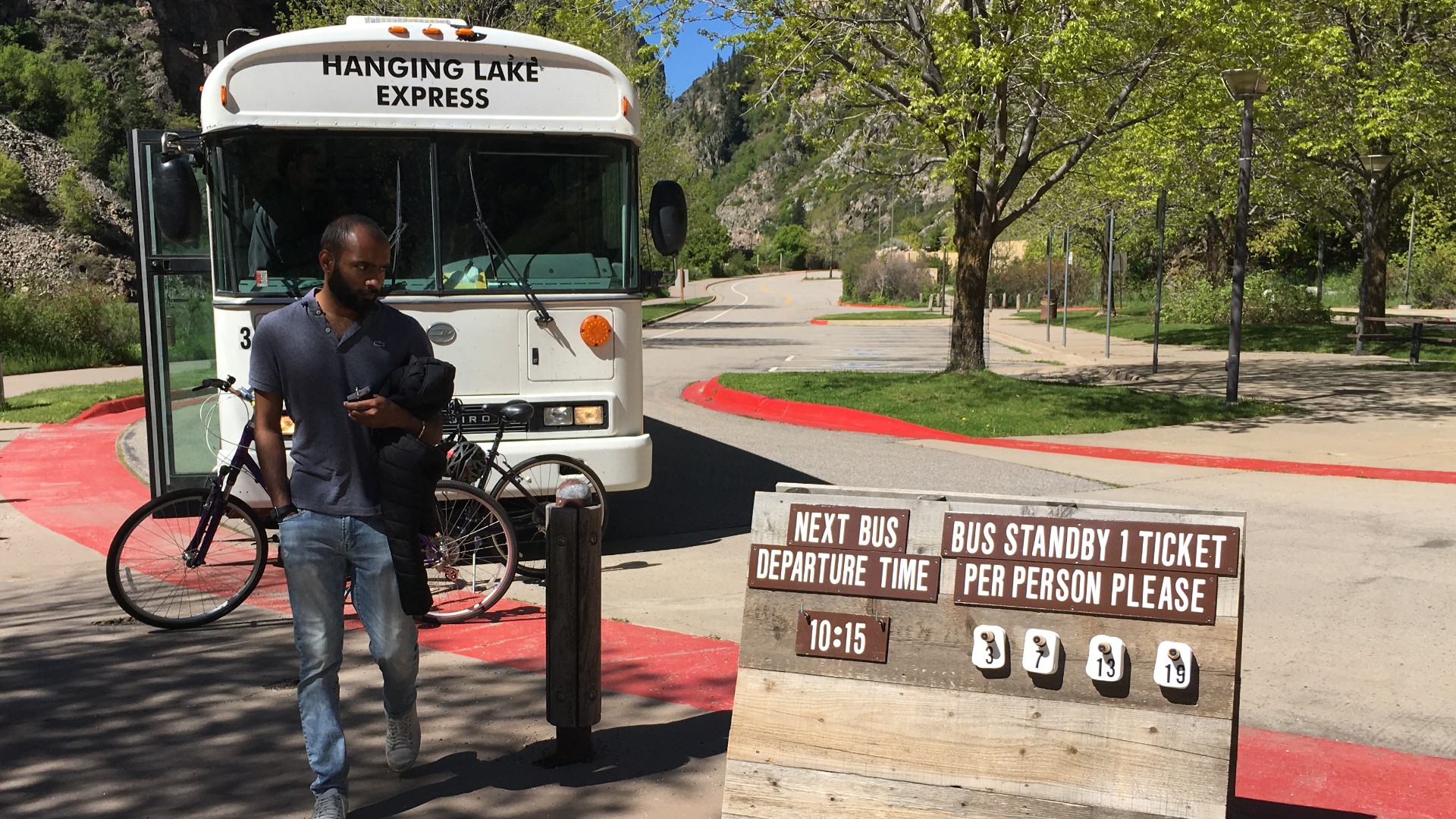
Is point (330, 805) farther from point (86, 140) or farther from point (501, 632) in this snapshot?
point (86, 140)

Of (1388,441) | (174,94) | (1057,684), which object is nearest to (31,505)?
(1057,684)

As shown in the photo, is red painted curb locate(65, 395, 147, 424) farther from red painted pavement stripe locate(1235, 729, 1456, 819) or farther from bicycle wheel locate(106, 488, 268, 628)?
red painted pavement stripe locate(1235, 729, 1456, 819)

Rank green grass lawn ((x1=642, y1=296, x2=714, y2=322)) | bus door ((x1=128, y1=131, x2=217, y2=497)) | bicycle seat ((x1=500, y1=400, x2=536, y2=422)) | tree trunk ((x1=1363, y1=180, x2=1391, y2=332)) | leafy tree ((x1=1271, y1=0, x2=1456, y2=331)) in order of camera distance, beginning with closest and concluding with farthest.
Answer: bicycle seat ((x1=500, y1=400, x2=536, y2=422)) → bus door ((x1=128, y1=131, x2=217, y2=497)) → leafy tree ((x1=1271, y1=0, x2=1456, y2=331)) → tree trunk ((x1=1363, y1=180, x2=1391, y2=332)) → green grass lawn ((x1=642, y1=296, x2=714, y2=322))

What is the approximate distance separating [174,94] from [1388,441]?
7931 cm

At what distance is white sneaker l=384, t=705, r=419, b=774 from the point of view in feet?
14.3

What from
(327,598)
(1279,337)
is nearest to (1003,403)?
(327,598)

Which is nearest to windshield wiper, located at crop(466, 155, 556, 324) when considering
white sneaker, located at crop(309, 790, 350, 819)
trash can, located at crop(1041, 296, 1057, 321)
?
white sneaker, located at crop(309, 790, 350, 819)

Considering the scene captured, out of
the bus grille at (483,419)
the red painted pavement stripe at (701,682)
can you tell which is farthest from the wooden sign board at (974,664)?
the bus grille at (483,419)

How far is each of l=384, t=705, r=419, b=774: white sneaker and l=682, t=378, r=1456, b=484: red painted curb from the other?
9.43 meters

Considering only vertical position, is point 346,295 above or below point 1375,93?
below

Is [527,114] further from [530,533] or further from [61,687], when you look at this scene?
[61,687]

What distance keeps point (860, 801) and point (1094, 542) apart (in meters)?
1.01

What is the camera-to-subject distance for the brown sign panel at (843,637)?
367cm

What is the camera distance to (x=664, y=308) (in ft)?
179
